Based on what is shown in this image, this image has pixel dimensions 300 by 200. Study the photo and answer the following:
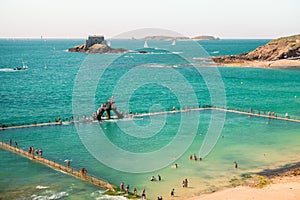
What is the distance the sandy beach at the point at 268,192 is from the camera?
102ft

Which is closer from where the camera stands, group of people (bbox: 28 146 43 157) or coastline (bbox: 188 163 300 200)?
coastline (bbox: 188 163 300 200)

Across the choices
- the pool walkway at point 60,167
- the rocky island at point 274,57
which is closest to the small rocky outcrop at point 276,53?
the rocky island at point 274,57

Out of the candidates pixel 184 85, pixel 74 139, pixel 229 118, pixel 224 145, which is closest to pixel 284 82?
pixel 184 85

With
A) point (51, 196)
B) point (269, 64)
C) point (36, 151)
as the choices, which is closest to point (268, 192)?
point (51, 196)

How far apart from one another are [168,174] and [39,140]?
19968 mm

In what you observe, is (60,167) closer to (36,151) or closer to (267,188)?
(36,151)

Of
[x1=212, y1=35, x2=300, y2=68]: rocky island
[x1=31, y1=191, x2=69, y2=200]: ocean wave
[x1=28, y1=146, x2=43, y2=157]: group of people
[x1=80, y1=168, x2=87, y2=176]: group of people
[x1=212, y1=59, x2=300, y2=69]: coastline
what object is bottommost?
[x1=31, y1=191, x2=69, y2=200]: ocean wave

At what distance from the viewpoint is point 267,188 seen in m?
33.3

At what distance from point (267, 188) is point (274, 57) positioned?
13643 cm

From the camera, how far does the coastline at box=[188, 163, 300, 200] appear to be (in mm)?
31172

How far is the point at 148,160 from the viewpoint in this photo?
142 feet

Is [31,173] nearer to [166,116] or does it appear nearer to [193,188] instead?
[193,188]

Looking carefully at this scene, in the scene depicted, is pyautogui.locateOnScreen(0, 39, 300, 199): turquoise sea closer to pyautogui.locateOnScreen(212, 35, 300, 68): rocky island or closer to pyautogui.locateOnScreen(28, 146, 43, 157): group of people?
pyautogui.locateOnScreen(28, 146, 43, 157): group of people

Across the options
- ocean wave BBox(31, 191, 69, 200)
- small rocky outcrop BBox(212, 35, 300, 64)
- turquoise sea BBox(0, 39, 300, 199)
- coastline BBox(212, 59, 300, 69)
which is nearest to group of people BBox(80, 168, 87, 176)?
turquoise sea BBox(0, 39, 300, 199)
